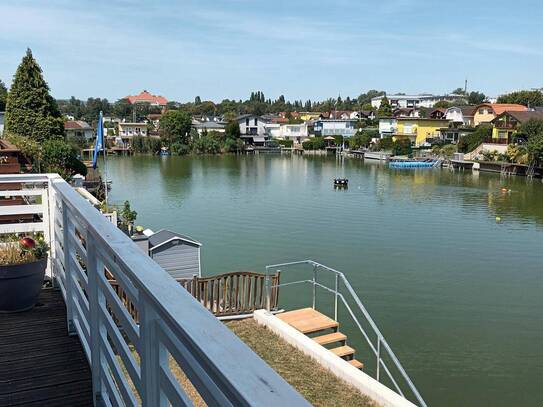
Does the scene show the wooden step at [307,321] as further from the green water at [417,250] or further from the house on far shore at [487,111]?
the house on far shore at [487,111]

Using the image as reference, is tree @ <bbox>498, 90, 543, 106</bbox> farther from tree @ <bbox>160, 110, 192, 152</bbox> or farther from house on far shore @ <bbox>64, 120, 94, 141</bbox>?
house on far shore @ <bbox>64, 120, 94, 141</bbox>

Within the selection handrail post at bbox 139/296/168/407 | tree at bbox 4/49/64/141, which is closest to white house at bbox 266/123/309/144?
tree at bbox 4/49/64/141

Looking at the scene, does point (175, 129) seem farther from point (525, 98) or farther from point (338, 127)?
point (525, 98)

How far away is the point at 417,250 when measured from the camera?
21.3 meters

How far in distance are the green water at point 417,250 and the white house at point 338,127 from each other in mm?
45602

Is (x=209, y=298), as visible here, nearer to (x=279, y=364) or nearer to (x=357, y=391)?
(x=279, y=364)

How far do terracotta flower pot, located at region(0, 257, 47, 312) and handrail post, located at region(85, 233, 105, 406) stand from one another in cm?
164

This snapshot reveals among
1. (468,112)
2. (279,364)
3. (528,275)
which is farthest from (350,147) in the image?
(279,364)

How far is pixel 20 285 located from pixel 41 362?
99 cm

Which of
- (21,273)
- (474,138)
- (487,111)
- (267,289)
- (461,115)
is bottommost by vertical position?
(267,289)

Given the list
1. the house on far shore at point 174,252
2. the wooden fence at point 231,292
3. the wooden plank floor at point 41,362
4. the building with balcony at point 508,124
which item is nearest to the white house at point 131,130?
the building with balcony at point 508,124

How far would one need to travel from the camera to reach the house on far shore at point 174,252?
1271cm

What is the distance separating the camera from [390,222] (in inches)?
1091

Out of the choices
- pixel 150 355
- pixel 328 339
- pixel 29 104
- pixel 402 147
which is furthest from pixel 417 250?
pixel 402 147
